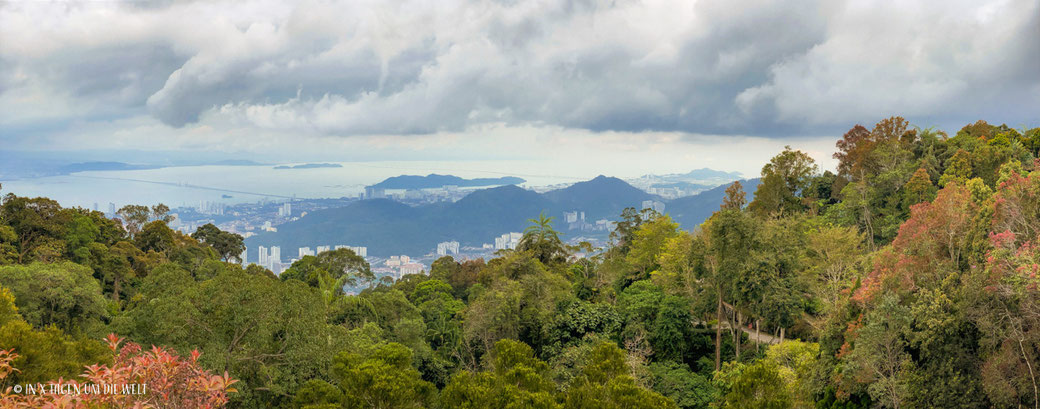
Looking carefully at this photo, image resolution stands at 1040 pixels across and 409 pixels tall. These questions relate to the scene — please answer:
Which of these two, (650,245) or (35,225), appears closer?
(35,225)

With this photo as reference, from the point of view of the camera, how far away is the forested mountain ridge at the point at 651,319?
10.7 meters

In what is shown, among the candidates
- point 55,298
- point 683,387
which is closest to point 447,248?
point 55,298

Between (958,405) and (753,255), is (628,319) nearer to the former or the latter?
(753,255)

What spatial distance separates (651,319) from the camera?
21.2 metres

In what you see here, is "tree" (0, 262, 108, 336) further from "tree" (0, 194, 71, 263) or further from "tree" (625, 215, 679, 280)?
"tree" (625, 215, 679, 280)

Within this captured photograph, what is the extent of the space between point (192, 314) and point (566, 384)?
10793 millimetres

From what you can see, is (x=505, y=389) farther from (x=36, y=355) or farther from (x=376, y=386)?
(x=36, y=355)

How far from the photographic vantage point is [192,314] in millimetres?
11242

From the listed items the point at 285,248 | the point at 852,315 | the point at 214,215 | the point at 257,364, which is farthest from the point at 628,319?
the point at 214,215

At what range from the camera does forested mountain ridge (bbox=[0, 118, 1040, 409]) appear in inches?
420

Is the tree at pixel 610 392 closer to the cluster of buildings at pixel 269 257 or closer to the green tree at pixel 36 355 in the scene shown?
the green tree at pixel 36 355

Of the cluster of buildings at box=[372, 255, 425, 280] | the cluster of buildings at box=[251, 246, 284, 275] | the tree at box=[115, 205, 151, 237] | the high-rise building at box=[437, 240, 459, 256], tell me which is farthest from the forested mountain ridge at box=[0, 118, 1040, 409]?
the high-rise building at box=[437, 240, 459, 256]

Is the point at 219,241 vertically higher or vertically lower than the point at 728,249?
lower

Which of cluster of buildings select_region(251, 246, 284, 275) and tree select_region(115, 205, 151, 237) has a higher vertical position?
tree select_region(115, 205, 151, 237)
